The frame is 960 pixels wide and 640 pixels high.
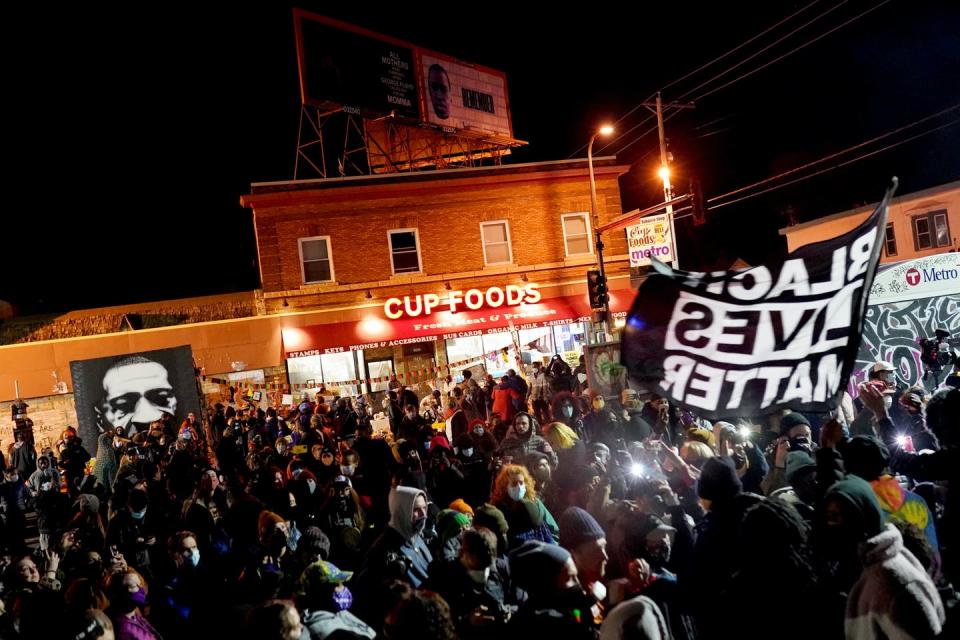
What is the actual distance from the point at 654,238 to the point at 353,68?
1086cm

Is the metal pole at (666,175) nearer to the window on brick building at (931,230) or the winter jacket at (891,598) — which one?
the winter jacket at (891,598)

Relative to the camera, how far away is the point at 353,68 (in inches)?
888

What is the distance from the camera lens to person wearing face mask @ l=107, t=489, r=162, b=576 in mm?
6969

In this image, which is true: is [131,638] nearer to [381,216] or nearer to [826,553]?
[826,553]

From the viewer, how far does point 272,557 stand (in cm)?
578

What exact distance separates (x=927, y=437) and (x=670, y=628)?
12.8 ft

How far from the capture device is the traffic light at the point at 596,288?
17875 millimetres

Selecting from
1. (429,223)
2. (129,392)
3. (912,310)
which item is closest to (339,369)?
(429,223)

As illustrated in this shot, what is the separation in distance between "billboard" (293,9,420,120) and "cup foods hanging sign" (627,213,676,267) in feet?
28.1

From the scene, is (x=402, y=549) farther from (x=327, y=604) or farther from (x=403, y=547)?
(x=327, y=604)

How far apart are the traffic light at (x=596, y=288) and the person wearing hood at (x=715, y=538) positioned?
1369 cm

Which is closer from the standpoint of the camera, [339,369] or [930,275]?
[930,275]

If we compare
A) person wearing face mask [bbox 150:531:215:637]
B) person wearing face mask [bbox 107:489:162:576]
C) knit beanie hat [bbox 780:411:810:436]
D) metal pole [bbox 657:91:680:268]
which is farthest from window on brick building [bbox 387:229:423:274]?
knit beanie hat [bbox 780:411:810:436]

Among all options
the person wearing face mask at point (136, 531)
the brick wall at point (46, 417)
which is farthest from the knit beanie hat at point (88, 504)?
the brick wall at point (46, 417)
